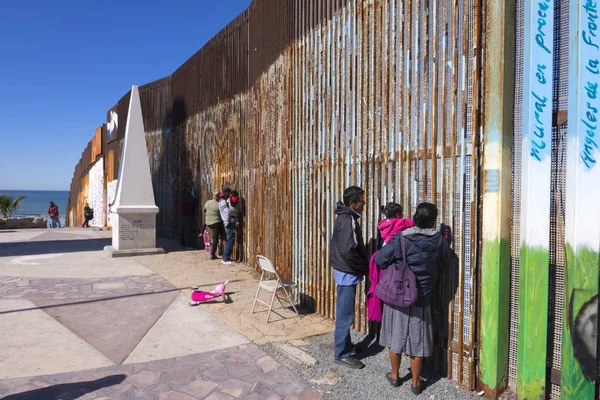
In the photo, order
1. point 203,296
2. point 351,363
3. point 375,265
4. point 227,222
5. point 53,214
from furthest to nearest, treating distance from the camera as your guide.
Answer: point 53,214 < point 227,222 < point 203,296 < point 351,363 < point 375,265

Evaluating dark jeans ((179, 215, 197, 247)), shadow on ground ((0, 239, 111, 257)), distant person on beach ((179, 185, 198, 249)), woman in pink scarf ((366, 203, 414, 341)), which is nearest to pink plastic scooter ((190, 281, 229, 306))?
woman in pink scarf ((366, 203, 414, 341))

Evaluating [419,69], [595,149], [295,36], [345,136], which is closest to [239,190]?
[295,36]

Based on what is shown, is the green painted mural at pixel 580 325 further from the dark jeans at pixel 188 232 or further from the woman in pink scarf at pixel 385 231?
the dark jeans at pixel 188 232

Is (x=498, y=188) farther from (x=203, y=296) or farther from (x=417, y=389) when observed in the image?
(x=203, y=296)

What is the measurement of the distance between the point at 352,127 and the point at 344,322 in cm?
227

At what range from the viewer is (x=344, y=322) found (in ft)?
14.8

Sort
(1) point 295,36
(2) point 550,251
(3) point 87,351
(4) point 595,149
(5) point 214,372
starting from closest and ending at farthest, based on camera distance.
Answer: (4) point 595,149, (2) point 550,251, (5) point 214,372, (3) point 87,351, (1) point 295,36

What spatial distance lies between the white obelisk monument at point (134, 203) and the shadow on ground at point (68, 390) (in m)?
7.39

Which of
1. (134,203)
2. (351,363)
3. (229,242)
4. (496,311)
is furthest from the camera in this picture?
(134,203)

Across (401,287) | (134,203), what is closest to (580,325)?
(401,287)

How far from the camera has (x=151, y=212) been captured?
38.2ft

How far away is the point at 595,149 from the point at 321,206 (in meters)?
3.51

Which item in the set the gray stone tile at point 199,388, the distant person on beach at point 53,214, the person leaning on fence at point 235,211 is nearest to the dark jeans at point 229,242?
the person leaning on fence at point 235,211

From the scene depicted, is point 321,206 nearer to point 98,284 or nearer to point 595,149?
point 595,149
